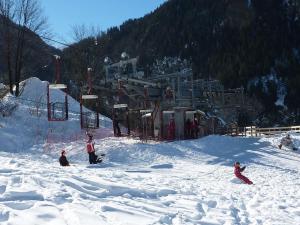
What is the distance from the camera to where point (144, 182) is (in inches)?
682

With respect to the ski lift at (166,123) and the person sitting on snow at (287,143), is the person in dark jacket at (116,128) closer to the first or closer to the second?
the ski lift at (166,123)

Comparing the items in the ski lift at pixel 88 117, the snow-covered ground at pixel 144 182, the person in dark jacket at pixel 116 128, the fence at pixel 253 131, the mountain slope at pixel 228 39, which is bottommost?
the snow-covered ground at pixel 144 182

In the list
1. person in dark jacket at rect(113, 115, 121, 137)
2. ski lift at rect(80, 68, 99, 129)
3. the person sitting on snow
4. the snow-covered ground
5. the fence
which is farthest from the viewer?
the fence

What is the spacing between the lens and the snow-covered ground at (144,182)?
35.6ft

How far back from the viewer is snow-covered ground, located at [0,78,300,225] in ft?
35.6

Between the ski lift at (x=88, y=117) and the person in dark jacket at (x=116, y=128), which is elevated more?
the ski lift at (x=88, y=117)

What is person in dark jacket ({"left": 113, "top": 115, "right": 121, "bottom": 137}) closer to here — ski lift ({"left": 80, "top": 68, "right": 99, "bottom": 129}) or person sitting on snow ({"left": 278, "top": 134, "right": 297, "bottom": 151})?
ski lift ({"left": 80, "top": 68, "right": 99, "bottom": 129})

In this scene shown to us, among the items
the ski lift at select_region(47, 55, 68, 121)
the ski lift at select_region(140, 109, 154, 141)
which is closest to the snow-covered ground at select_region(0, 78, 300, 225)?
the ski lift at select_region(47, 55, 68, 121)

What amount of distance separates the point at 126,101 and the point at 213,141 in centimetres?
1141

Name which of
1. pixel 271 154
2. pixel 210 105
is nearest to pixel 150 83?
pixel 210 105

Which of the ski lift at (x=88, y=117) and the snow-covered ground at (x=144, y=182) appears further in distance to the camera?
the ski lift at (x=88, y=117)

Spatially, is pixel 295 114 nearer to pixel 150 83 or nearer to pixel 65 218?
pixel 150 83

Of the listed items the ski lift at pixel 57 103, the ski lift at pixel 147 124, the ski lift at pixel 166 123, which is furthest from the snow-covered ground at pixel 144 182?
the ski lift at pixel 147 124

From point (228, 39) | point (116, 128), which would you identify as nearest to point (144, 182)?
point (116, 128)
